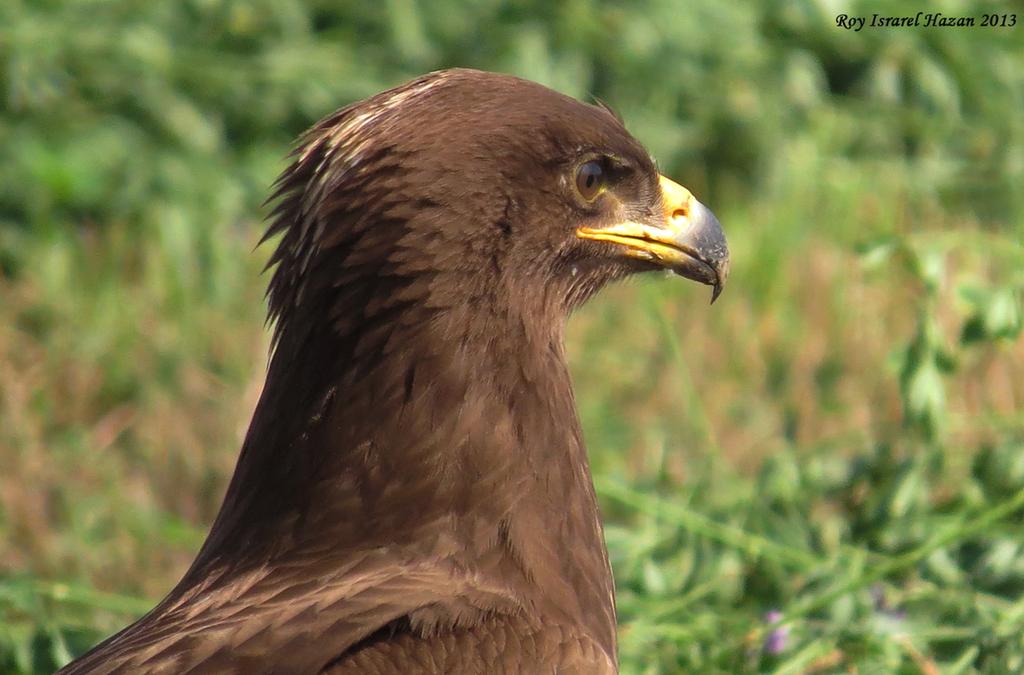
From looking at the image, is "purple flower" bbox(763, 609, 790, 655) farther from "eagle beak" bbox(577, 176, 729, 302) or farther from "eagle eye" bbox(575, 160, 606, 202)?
"eagle eye" bbox(575, 160, 606, 202)

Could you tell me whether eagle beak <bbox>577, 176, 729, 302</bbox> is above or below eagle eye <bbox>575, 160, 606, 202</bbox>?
below

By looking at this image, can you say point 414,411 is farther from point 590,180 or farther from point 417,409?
point 590,180

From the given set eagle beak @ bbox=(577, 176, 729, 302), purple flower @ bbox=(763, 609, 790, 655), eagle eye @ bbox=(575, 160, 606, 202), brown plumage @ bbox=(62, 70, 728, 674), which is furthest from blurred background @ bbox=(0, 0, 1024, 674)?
brown plumage @ bbox=(62, 70, 728, 674)

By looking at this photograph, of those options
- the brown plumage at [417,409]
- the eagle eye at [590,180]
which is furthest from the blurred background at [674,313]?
the brown plumage at [417,409]

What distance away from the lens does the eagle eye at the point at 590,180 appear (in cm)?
363

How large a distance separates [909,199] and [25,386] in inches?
136

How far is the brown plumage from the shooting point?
323cm

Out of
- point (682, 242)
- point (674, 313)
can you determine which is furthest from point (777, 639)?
point (674, 313)

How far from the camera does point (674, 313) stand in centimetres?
666

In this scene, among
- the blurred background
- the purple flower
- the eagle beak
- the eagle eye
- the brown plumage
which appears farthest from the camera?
the blurred background

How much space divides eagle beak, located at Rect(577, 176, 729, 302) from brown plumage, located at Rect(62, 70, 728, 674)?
0.35m

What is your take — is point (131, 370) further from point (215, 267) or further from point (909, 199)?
point (909, 199)

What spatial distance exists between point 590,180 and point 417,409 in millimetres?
616

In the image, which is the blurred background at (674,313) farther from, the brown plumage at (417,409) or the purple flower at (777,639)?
the brown plumage at (417,409)
